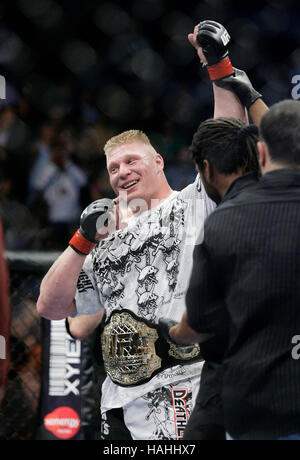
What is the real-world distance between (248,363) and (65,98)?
71.5 inches

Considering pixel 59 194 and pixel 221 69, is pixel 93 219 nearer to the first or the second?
pixel 221 69

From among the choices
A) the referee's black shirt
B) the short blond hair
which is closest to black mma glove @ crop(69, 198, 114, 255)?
the short blond hair

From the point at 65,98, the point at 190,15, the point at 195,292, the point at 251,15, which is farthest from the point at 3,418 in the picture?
the point at 251,15

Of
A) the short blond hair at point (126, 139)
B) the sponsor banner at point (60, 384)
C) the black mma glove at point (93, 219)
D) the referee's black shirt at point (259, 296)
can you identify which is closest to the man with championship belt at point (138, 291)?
the black mma glove at point (93, 219)

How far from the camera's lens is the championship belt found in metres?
1.64

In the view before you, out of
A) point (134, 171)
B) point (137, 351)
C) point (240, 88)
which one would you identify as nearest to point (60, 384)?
point (137, 351)

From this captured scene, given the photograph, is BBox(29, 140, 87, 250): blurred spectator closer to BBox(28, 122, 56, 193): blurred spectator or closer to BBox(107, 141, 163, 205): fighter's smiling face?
BBox(28, 122, 56, 193): blurred spectator

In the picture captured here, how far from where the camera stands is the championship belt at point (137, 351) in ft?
5.40

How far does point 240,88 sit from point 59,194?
1468 mm

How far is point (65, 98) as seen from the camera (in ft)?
8.59

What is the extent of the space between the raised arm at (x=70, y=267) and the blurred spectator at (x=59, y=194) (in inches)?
39.2

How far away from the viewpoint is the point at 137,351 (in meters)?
1.68

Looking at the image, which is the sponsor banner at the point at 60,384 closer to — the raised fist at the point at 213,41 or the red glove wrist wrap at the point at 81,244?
the red glove wrist wrap at the point at 81,244

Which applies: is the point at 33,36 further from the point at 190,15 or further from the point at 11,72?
the point at 190,15
